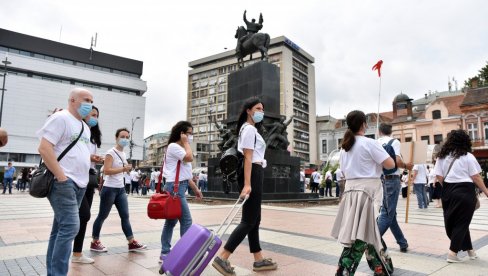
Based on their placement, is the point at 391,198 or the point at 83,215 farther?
the point at 391,198

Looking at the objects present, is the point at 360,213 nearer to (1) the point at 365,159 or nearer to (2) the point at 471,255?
(1) the point at 365,159

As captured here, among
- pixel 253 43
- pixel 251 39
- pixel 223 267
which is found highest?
pixel 251 39

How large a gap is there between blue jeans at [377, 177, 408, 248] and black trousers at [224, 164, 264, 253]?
176 centimetres

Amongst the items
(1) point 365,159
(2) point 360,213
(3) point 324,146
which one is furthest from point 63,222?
(3) point 324,146

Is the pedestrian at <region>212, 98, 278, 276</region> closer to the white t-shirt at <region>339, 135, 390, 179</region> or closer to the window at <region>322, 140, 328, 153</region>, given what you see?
the white t-shirt at <region>339, 135, 390, 179</region>

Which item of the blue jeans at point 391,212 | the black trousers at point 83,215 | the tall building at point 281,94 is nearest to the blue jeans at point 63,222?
the black trousers at point 83,215

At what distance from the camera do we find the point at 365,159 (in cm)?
334

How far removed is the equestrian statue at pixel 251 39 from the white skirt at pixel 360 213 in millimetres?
13682

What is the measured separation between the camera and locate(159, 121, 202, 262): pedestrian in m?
4.23

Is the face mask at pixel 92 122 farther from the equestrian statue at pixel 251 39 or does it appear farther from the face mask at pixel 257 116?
the equestrian statue at pixel 251 39

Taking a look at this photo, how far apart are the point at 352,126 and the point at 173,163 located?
7.29 feet

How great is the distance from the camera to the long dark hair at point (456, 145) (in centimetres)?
472

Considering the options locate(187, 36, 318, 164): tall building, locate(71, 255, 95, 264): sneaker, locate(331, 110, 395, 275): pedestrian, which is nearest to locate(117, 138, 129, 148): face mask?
locate(71, 255, 95, 264): sneaker

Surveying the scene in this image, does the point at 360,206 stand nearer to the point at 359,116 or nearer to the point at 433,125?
the point at 359,116
